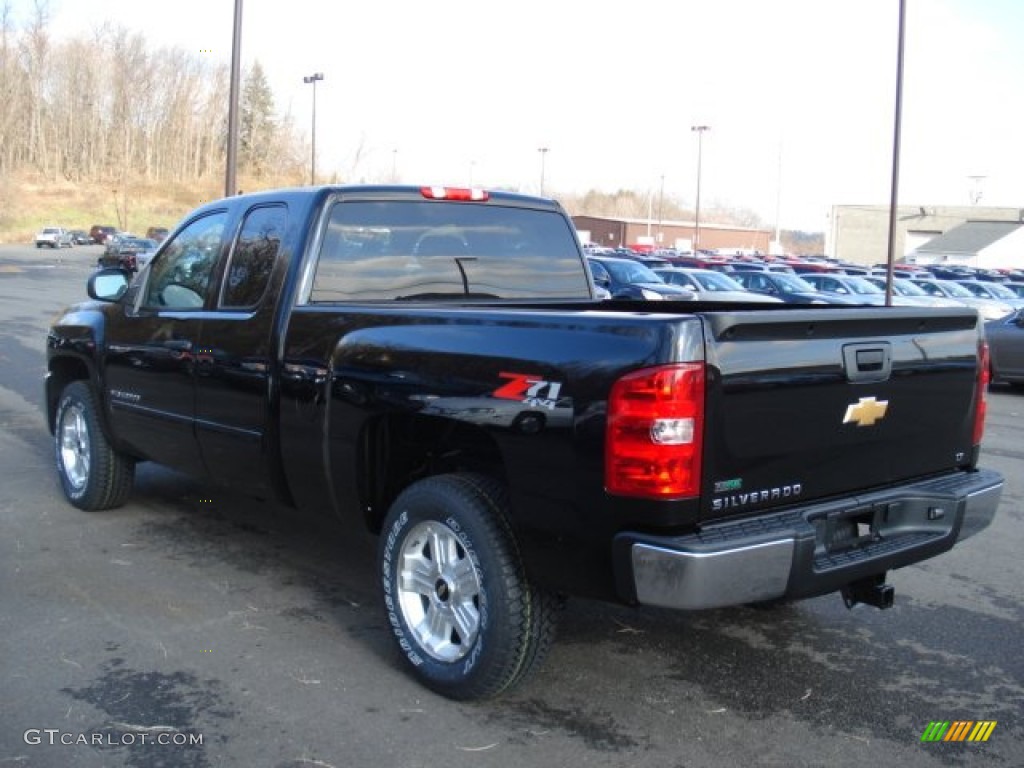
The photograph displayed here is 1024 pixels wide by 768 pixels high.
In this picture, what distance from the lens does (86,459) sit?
6512 millimetres

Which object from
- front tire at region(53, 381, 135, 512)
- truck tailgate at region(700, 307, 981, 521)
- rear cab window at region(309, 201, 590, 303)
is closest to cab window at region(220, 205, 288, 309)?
rear cab window at region(309, 201, 590, 303)

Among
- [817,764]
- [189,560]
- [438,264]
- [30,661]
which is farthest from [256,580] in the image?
[817,764]

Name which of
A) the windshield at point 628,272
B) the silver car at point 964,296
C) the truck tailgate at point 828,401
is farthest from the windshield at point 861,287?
the truck tailgate at point 828,401

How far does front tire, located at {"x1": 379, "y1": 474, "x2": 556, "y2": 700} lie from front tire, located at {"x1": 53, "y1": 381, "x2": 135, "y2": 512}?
292 centimetres

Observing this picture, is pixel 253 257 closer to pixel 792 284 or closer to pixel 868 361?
pixel 868 361

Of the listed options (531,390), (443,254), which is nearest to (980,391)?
(531,390)

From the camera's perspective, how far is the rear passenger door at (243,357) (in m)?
4.79

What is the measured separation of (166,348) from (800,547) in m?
3.55

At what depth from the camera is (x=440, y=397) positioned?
3828 millimetres

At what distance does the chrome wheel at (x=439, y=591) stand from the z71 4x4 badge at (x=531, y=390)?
1.97 ft

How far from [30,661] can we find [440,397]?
204 cm

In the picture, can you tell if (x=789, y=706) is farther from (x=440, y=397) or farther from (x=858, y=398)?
(x=440, y=397)

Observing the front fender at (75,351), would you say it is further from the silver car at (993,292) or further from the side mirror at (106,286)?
the silver car at (993,292)

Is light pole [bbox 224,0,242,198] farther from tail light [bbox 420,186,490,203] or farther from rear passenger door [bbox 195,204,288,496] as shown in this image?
tail light [bbox 420,186,490,203]
